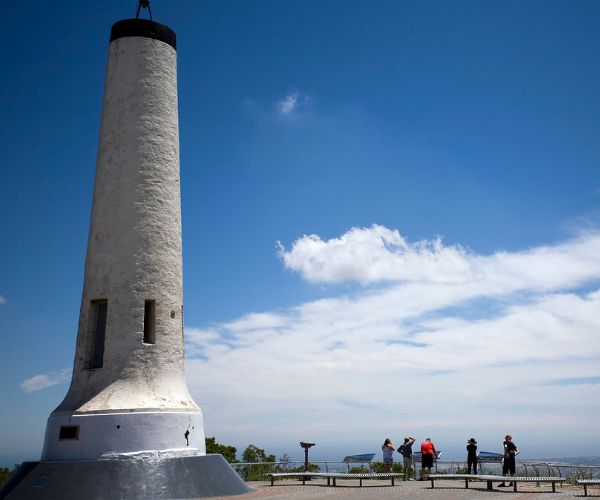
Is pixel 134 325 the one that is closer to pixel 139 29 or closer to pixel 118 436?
pixel 118 436

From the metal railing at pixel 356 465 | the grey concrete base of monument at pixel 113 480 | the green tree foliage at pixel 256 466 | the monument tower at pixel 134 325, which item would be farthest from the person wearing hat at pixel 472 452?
the grey concrete base of monument at pixel 113 480

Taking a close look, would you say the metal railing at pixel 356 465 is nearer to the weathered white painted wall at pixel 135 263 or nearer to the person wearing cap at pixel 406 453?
the person wearing cap at pixel 406 453

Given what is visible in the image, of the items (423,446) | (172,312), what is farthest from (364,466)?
(172,312)

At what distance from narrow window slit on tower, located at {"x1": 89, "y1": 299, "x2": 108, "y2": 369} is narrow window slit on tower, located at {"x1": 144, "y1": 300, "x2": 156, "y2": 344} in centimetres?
92

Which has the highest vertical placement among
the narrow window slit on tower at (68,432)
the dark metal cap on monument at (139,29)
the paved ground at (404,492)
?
the dark metal cap on monument at (139,29)

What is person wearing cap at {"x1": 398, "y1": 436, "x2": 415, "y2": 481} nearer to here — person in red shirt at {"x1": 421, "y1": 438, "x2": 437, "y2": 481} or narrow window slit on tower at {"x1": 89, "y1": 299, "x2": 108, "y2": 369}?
person in red shirt at {"x1": 421, "y1": 438, "x2": 437, "y2": 481}

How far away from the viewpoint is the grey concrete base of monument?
468 inches

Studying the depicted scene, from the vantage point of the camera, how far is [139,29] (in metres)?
15.8

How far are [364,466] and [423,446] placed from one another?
2964 mm

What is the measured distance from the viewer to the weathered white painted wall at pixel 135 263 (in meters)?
13.2

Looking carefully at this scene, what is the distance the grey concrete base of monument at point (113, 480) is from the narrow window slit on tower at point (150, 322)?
103 inches

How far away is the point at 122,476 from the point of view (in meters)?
12.2

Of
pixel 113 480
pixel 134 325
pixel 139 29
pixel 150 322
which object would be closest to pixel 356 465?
pixel 150 322

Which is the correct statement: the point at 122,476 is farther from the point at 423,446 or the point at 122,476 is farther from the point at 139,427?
the point at 423,446
